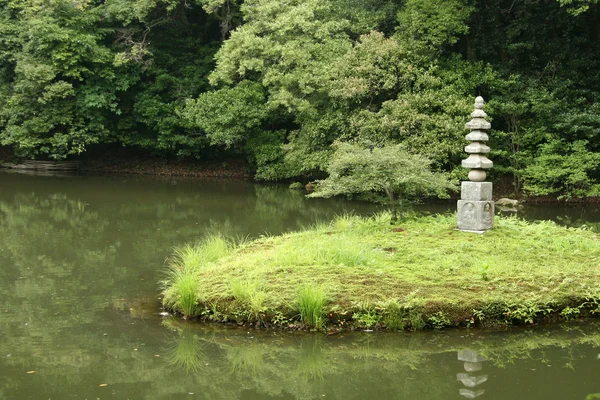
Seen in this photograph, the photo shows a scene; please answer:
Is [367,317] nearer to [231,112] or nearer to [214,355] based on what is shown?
[214,355]

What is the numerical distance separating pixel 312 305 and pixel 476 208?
362 centimetres

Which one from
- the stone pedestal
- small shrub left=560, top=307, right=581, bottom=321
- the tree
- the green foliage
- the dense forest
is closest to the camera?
small shrub left=560, top=307, right=581, bottom=321

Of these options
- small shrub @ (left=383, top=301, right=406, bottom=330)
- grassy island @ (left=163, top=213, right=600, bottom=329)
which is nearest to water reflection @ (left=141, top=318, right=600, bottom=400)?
small shrub @ (left=383, top=301, right=406, bottom=330)

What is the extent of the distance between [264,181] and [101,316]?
1592 centimetres

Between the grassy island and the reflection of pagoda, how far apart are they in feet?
2.27

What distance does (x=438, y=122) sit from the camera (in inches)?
664

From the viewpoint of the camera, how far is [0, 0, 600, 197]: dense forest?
687 inches

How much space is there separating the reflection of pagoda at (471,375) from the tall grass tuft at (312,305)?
1411mm

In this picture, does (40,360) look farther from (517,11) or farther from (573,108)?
(517,11)

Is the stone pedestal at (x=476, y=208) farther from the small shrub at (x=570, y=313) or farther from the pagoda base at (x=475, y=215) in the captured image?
the small shrub at (x=570, y=313)

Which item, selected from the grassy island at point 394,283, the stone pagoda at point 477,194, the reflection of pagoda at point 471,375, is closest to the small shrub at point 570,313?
the grassy island at point 394,283

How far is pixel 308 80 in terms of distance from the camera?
63.3ft

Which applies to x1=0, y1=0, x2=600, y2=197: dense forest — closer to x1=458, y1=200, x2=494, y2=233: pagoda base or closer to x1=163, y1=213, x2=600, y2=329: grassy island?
x1=458, y1=200, x2=494, y2=233: pagoda base

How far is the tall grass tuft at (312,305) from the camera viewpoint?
265 inches
